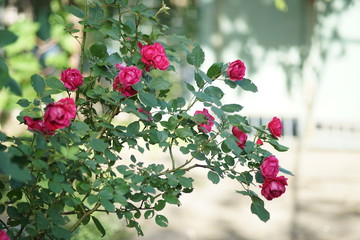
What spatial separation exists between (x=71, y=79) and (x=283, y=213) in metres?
3.72

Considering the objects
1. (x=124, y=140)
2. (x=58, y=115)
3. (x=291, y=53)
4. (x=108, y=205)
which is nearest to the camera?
(x=58, y=115)

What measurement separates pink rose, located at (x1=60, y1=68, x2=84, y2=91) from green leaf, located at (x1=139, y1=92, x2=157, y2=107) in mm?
202

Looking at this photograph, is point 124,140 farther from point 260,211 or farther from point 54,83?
point 260,211

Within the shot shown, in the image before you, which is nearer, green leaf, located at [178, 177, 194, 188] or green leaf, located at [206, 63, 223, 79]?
green leaf, located at [178, 177, 194, 188]

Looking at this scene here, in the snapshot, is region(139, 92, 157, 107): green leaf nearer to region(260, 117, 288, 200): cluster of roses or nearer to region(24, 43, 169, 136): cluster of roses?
region(24, 43, 169, 136): cluster of roses

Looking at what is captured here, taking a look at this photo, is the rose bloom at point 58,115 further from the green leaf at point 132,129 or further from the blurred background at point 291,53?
the blurred background at point 291,53

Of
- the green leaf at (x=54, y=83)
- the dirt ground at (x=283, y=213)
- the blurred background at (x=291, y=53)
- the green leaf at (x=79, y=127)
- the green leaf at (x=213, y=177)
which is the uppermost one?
the blurred background at (x=291, y=53)

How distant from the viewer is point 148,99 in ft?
5.50

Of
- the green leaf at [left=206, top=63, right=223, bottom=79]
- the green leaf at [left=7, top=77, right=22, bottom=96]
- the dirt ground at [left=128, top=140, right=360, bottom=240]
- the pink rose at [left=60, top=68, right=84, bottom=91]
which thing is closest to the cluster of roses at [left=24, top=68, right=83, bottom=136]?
the pink rose at [left=60, top=68, right=84, bottom=91]

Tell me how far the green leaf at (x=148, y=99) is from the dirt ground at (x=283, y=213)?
88.8 inches

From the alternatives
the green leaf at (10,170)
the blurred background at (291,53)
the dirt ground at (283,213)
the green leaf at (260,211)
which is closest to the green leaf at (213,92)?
the green leaf at (260,211)

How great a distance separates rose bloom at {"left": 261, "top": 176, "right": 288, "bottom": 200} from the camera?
1.67 meters

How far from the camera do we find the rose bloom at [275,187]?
1.67m

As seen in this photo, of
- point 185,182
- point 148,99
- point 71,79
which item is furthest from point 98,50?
point 185,182
